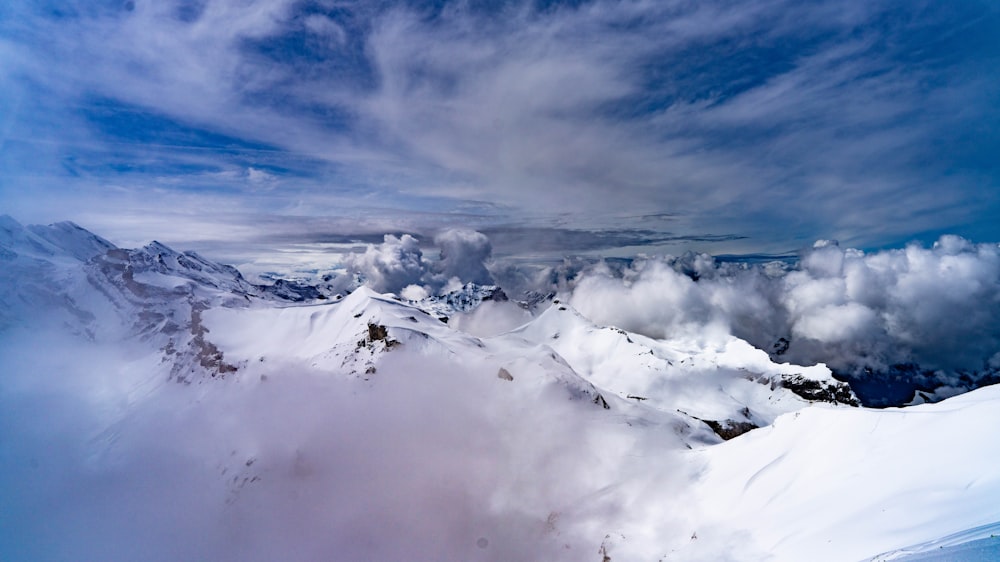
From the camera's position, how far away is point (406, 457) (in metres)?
94.0

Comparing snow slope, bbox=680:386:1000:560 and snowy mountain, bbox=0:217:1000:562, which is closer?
snow slope, bbox=680:386:1000:560

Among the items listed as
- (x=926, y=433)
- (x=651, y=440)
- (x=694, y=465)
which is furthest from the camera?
(x=651, y=440)

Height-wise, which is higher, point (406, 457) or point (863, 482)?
point (863, 482)

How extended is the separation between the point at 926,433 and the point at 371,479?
90187 millimetres

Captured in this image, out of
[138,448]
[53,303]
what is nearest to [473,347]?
[138,448]

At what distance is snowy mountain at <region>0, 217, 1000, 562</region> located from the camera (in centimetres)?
2577

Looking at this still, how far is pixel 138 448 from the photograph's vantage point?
12181 cm

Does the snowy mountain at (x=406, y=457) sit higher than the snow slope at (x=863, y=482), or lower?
lower

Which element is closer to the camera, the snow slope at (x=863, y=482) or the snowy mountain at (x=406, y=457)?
the snow slope at (x=863, y=482)

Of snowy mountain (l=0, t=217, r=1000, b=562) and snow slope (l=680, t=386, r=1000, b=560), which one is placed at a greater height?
snow slope (l=680, t=386, r=1000, b=560)

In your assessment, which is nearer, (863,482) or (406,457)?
(863,482)

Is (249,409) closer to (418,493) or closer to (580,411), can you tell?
(418,493)

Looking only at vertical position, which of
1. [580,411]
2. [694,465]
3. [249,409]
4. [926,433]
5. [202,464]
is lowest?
[202,464]

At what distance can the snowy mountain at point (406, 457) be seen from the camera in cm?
2577
